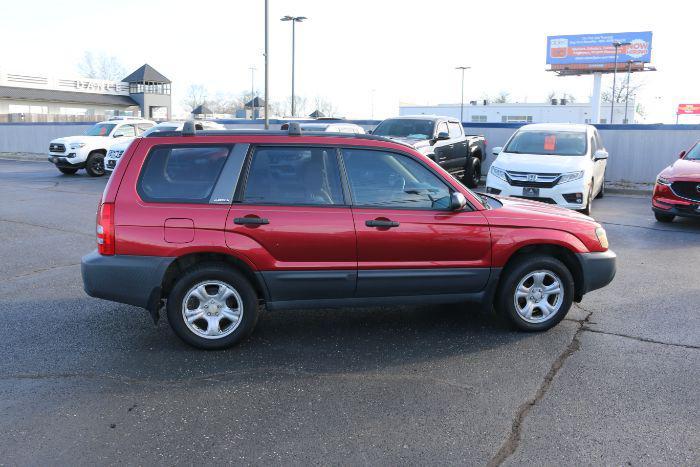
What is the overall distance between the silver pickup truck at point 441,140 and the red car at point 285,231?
926 centimetres

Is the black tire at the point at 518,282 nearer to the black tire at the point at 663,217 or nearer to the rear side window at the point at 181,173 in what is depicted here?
the rear side window at the point at 181,173

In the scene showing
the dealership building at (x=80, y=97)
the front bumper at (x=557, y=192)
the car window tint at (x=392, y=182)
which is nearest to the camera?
the car window tint at (x=392, y=182)

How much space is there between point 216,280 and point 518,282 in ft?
8.13

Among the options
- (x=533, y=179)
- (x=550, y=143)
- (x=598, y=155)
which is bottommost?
(x=533, y=179)

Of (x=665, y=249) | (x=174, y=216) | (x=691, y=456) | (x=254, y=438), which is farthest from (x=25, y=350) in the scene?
(x=665, y=249)

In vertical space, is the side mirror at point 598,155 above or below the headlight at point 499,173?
above

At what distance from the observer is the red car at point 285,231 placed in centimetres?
491

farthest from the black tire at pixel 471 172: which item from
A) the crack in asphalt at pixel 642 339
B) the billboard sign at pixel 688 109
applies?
the billboard sign at pixel 688 109

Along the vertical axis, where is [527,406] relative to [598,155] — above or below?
below

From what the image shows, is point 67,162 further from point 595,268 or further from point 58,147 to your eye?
point 595,268

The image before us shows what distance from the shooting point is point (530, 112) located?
78.4 meters

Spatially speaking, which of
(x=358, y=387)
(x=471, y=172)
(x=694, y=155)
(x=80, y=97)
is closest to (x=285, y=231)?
(x=358, y=387)

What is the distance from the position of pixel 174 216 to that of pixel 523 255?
9.48 feet

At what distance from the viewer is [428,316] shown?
602cm
